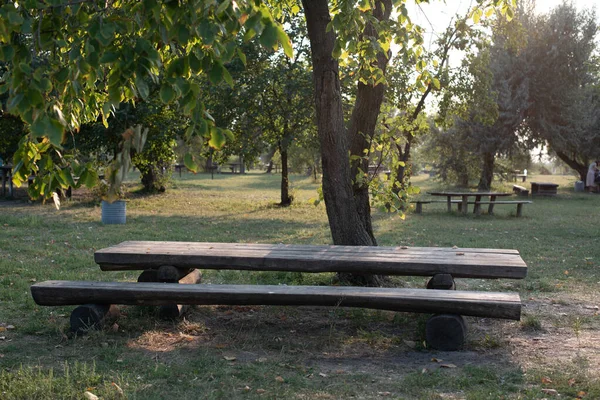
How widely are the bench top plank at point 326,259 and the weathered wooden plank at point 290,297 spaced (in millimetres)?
347

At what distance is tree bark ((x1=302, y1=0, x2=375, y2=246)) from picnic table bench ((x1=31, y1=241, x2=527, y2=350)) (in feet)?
2.42

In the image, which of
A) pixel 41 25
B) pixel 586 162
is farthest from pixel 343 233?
pixel 586 162

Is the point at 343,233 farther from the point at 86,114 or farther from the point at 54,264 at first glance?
the point at 54,264

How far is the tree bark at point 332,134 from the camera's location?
634cm

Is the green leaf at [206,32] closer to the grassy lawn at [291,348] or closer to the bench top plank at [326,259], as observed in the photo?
the grassy lawn at [291,348]

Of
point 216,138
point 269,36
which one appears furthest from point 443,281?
point 269,36

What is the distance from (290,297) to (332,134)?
7.35 feet

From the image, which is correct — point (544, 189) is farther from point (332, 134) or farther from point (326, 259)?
point (326, 259)

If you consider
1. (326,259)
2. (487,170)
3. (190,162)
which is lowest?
(326,259)

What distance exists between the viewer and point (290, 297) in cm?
484

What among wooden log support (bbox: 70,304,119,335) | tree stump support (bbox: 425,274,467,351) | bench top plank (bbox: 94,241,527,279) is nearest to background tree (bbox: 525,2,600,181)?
bench top plank (bbox: 94,241,527,279)

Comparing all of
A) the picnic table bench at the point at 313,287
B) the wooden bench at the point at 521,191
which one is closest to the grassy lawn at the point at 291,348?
the picnic table bench at the point at 313,287

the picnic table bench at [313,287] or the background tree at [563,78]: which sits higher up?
the background tree at [563,78]

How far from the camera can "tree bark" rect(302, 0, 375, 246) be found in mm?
6344
